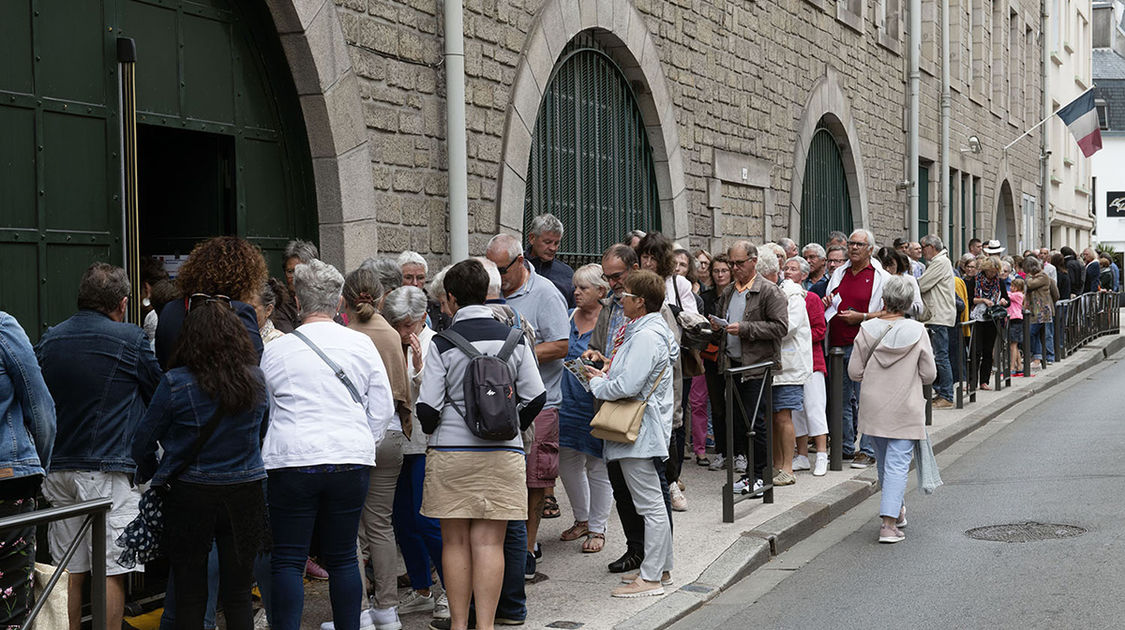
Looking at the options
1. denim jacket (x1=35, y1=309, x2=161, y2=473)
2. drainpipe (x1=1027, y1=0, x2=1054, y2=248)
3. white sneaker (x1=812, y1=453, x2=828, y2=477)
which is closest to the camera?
denim jacket (x1=35, y1=309, x2=161, y2=473)

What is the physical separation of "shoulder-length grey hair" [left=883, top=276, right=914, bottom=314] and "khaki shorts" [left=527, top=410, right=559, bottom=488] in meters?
2.44

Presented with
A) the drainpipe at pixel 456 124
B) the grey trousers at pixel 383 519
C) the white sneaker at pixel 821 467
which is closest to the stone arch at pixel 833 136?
the white sneaker at pixel 821 467

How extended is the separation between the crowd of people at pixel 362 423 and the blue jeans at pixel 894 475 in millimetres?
14

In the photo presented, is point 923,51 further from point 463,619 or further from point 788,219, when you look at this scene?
point 463,619

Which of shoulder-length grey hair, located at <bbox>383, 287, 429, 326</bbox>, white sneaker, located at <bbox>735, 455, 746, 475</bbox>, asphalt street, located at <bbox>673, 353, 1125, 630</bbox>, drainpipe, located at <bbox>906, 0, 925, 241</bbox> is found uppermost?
drainpipe, located at <bbox>906, 0, 925, 241</bbox>

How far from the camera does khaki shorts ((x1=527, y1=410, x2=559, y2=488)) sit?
21.9 ft

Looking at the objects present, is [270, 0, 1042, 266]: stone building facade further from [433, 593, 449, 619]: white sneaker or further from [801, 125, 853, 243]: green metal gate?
[433, 593, 449, 619]: white sneaker

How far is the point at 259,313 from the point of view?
5.57 meters

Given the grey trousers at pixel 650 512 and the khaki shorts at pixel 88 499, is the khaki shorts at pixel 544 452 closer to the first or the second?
the grey trousers at pixel 650 512

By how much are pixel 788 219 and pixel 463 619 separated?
38.9 feet

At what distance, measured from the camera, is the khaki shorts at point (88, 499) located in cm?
519

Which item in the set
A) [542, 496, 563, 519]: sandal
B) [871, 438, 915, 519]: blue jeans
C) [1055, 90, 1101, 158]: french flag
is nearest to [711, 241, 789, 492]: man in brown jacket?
[871, 438, 915, 519]: blue jeans

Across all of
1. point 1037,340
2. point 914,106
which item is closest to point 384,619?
point 1037,340

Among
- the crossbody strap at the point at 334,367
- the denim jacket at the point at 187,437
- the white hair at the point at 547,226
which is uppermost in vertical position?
the white hair at the point at 547,226
